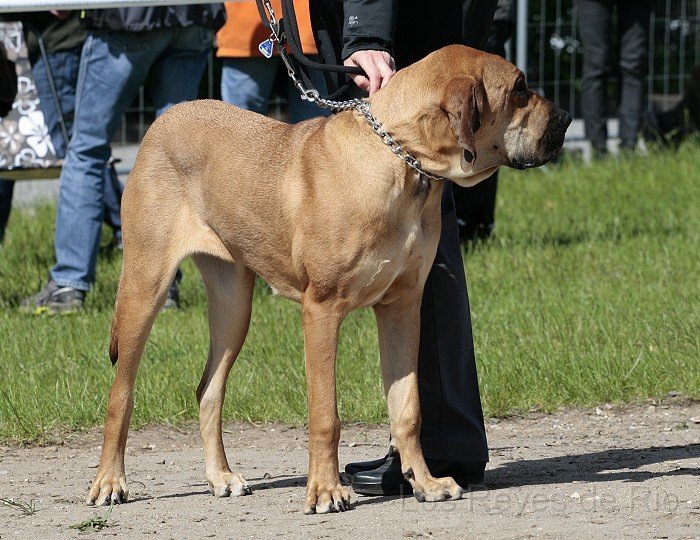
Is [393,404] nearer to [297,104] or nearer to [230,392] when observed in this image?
[230,392]

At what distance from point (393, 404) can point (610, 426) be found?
148 cm

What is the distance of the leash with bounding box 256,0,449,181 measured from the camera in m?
3.84

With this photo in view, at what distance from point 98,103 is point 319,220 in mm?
3624

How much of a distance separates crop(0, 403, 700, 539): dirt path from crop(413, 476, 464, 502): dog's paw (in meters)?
0.03

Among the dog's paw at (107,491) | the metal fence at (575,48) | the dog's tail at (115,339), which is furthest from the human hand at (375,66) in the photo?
the metal fence at (575,48)

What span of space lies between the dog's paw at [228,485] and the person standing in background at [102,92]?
296 cm

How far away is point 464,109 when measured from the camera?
3.71 meters

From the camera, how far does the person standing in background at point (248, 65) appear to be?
797cm

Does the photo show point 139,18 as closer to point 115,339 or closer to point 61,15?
point 61,15

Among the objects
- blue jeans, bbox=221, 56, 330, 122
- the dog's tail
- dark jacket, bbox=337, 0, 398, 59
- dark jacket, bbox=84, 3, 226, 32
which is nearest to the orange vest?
blue jeans, bbox=221, 56, 330, 122

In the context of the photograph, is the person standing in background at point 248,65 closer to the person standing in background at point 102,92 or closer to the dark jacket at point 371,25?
the person standing in background at point 102,92

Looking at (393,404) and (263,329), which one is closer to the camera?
(393,404)

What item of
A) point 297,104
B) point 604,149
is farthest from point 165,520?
point 604,149

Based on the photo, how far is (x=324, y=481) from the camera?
394 cm
